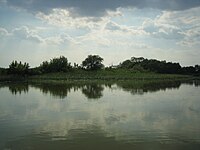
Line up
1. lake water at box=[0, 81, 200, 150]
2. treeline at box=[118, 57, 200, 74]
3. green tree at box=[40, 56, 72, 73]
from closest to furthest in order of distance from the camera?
lake water at box=[0, 81, 200, 150]
green tree at box=[40, 56, 72, 73]
treeline at box=[118, 57, 200, 74]

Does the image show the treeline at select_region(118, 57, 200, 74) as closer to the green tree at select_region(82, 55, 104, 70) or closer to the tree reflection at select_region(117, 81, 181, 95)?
the green tree at select_region(82, 55, 104, 70)

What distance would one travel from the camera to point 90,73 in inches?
3314

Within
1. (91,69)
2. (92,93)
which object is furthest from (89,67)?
(92,93)

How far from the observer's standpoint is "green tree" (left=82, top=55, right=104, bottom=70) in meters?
90.8


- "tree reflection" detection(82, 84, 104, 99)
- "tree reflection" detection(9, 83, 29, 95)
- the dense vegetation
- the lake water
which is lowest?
the lake water

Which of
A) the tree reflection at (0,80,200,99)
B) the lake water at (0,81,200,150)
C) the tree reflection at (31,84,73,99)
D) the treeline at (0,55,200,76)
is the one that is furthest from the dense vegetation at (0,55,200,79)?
the lake water at (0,81,200,150)

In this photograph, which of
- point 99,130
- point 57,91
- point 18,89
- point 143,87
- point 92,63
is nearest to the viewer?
point 99,130

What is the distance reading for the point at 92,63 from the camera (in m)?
90.9

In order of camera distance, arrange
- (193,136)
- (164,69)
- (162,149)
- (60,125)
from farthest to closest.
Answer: (164,69) < (60,125) < (193,136) < (162,149)

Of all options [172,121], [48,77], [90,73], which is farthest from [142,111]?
[90,73]

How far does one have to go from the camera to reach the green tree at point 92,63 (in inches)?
3575

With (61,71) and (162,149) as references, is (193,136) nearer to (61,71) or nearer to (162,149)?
(162,149)

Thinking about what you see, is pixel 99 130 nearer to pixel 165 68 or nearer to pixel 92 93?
pixel 92 93

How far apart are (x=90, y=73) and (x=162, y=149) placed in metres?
74.3
